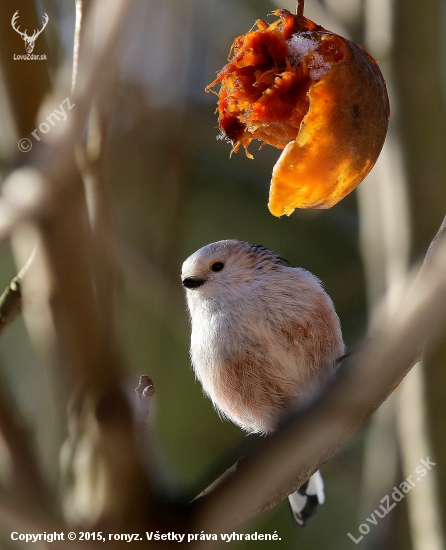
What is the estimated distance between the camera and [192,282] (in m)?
1.65

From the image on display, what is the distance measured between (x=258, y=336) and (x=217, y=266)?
24 centimetres

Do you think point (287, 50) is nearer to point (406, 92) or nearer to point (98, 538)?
point (98, 538)

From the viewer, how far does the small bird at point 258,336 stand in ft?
5.10

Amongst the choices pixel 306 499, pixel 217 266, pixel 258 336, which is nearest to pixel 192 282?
pixel 217 266

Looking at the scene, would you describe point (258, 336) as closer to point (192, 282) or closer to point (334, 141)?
point (192, 282)

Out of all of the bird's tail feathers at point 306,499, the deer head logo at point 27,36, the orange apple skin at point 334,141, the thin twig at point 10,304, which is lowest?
the bird's tail feathers at point 306,499

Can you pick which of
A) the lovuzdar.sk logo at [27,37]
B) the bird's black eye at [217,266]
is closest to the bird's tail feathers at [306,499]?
the bird's black eye at [217,266]

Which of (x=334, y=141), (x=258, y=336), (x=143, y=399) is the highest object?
(x=334, y=141)

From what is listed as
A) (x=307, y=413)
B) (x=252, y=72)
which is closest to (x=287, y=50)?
(x=252, y=72)

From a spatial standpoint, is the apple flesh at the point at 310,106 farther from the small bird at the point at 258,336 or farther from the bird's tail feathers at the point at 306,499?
the bird's tail feathers at the point at 306,499

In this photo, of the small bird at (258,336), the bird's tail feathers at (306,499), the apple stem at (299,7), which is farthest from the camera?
the bird's tail feathers at (306,499)

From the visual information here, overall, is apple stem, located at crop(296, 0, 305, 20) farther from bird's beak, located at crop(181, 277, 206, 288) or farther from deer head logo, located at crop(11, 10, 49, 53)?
bird's beak, located at crop(181, 277, 206, 288)

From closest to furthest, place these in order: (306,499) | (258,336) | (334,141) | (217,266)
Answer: (334,141), (258,336), (217,266), (306,499)

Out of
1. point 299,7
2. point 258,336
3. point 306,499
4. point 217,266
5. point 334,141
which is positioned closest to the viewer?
A: point 334,141
